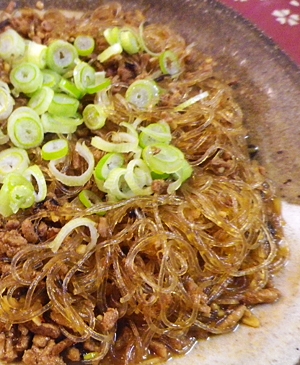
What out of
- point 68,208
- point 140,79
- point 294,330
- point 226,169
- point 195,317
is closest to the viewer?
point 294,330

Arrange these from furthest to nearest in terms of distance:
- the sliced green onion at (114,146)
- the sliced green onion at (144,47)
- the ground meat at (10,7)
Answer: the ground meat at (10,7) < the sliced green onion at (144,47) < the sliced green onion at (114,146)

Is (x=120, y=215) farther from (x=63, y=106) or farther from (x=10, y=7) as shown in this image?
(x=10, y=7)

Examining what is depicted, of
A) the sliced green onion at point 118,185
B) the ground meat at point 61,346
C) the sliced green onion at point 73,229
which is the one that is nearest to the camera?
the ground meat at point 61,346

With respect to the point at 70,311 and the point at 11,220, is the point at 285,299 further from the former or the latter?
the point at 11,220

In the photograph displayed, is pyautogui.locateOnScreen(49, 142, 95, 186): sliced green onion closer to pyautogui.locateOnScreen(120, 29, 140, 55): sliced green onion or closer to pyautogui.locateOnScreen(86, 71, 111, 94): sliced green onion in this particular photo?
pyautogui.locateOnScreen(86, 71, 111, 94): sliced green onion

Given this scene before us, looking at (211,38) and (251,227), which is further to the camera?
(211,38)

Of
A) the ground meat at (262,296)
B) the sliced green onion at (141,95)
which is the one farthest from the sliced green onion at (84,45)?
the ground meat at (262,296)

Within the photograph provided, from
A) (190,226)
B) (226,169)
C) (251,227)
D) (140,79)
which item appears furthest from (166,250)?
(140,79)

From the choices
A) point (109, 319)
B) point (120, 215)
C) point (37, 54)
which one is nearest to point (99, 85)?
point (37, 54)

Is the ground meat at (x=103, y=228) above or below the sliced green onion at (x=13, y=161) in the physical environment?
above

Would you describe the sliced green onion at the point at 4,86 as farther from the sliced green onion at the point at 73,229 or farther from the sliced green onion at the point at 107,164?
the sliced green onion at the point at 73,229
